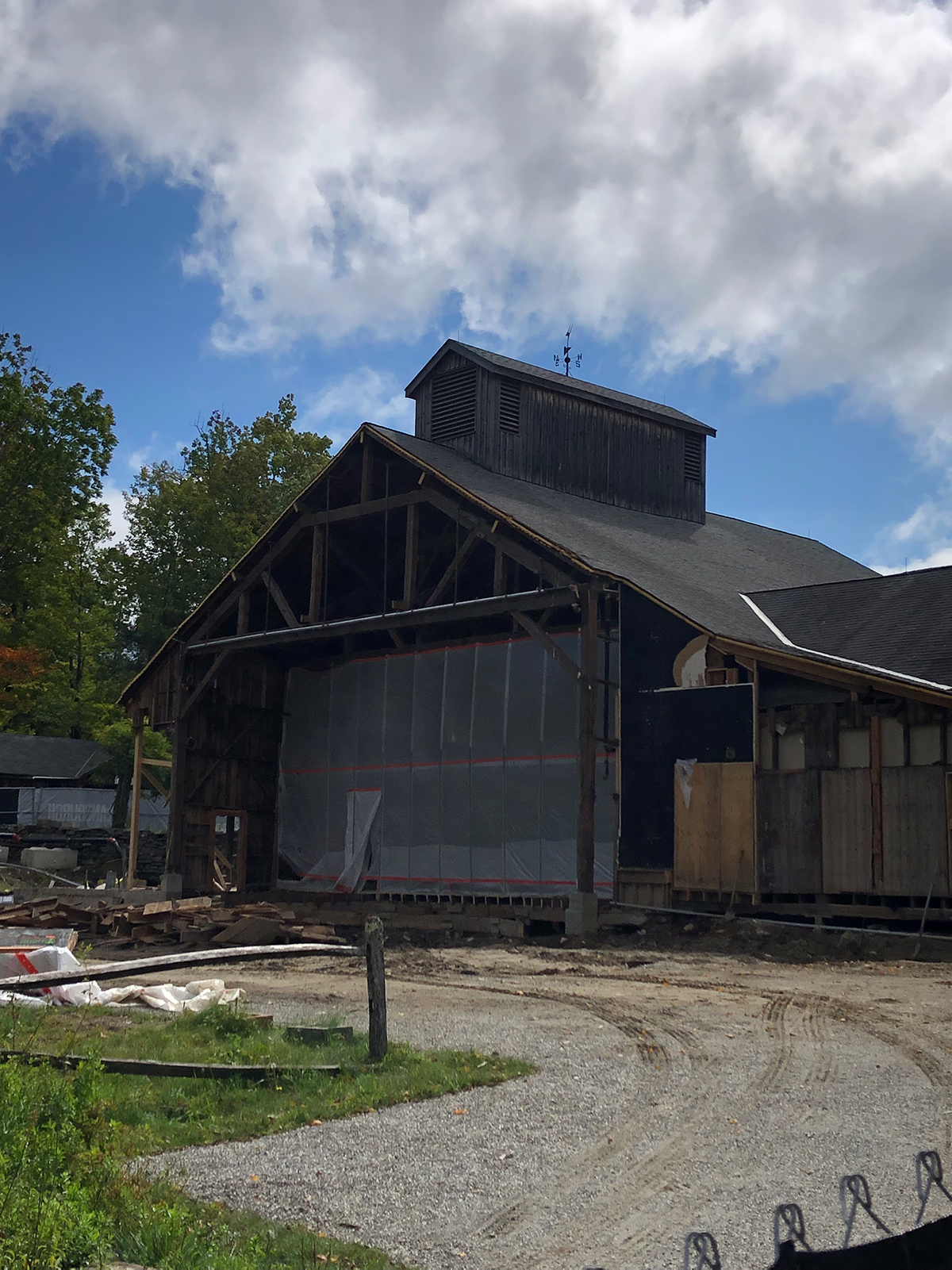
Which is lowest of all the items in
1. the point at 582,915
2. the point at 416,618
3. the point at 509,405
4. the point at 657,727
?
the point at 582,915

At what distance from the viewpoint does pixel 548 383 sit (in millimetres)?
30156

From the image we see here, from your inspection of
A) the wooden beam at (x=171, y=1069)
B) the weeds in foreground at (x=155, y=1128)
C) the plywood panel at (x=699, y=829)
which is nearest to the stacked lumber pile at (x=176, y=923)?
the plywood panel at (x=699, y=829)

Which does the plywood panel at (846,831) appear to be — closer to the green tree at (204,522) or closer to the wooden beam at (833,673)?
the wooden beam at (833,673)

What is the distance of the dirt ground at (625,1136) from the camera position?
19.1ft

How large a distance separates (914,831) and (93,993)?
40.2ft

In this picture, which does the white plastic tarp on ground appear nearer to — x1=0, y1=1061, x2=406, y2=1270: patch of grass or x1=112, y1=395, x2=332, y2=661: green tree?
x1=0, y1=1061, x2=406, y2=1270: patch of grass

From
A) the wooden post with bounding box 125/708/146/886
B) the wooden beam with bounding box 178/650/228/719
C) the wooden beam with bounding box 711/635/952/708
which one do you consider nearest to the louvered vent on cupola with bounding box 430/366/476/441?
the wooden beam with bounding box 178/650/228/719

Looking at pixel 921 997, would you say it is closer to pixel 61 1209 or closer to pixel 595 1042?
pixel 595 1042

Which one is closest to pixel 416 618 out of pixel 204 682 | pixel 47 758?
pixel 204 682

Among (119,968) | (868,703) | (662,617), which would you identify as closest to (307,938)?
(662,617)

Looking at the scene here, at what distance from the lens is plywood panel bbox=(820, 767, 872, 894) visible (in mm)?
19344

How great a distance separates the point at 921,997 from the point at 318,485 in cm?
1770

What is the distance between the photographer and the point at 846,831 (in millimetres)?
19594

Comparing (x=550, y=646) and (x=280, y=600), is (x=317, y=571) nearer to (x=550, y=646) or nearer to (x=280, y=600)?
(x=280, y=600)
